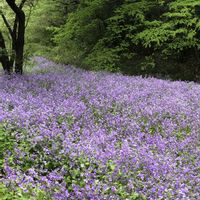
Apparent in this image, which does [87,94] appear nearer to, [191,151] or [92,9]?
[191,151]

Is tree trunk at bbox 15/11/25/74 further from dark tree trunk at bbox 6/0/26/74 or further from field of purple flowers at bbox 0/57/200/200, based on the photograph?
field of purple flowers at bbox 0/57/200/200

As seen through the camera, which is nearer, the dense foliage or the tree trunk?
the tree trunk

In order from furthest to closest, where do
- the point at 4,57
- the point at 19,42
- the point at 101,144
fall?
1. the point at 19,42
2. the point at 4,57
3. the point at 101,144

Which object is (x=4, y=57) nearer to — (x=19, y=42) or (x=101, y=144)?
(x=19, y=42)

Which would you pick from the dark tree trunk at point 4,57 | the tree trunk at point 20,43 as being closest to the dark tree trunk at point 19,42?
the tree trunk at point 20,43

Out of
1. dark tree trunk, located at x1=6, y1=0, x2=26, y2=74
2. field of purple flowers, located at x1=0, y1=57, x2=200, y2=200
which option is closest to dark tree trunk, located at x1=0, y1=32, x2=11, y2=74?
dark tree trunk, located at x1=6, y1=0, x2=26, y2=74

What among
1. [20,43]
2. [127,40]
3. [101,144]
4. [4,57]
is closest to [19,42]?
[20,43]

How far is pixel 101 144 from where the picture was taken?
178 inches

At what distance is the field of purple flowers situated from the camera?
343 cm

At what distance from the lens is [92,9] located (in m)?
13.2

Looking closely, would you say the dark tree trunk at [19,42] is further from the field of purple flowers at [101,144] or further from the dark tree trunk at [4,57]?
the field of purple flowers at [101,144]

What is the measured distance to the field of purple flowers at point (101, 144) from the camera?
343 centimetres

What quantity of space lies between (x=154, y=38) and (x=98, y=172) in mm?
8508

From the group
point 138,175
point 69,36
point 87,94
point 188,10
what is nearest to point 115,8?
point 69,36
